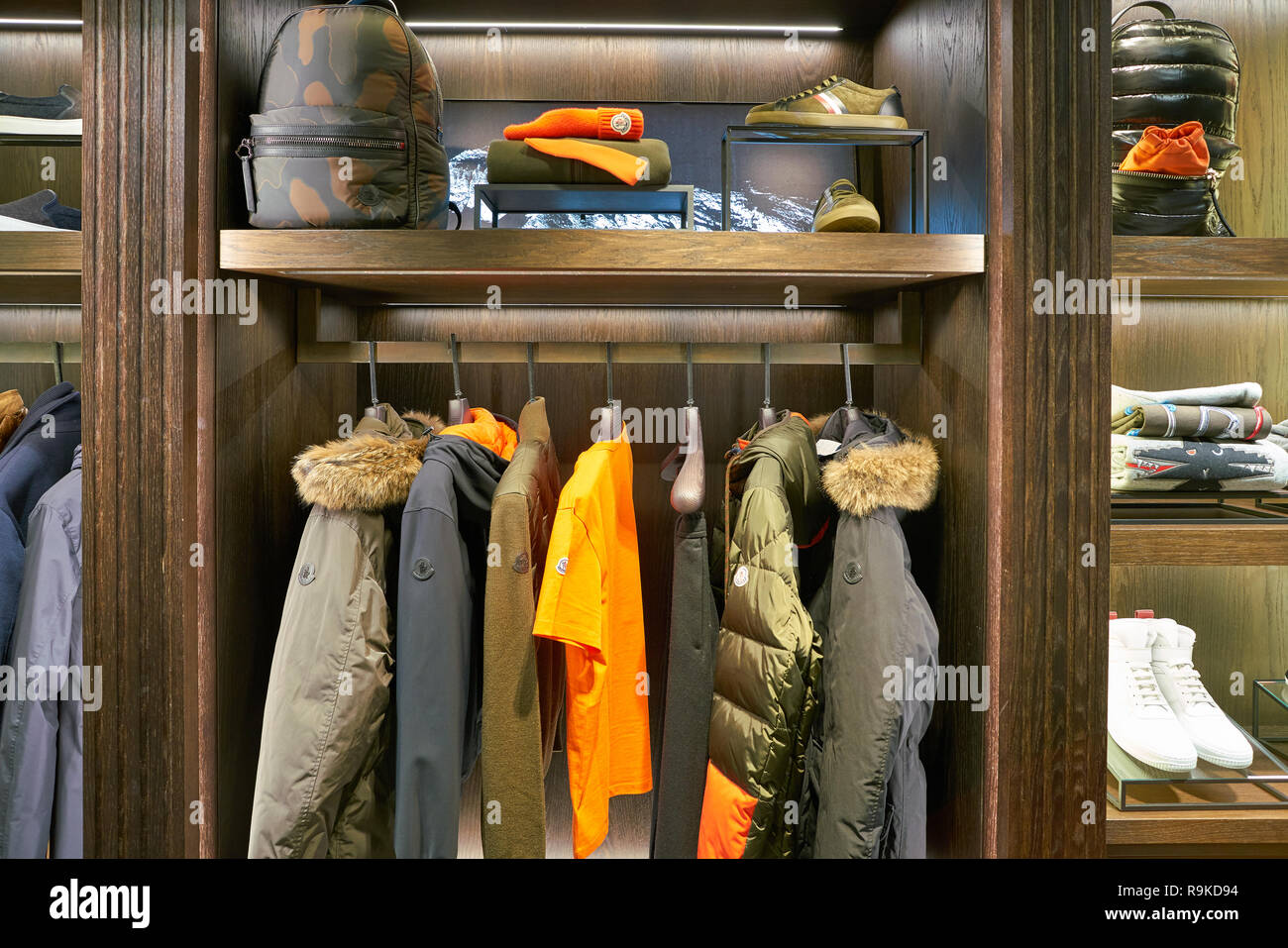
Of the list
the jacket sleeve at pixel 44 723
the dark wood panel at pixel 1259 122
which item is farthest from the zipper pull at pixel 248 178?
the dark wood panel at pixel 1259 122

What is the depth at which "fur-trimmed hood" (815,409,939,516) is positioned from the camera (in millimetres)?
1312

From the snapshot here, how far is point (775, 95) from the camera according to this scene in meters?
1.79

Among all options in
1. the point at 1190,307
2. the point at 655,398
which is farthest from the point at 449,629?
the point at 1190,307

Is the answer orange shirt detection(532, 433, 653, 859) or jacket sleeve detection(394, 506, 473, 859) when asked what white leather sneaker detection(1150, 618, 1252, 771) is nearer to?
orange shirt detection(532, 433, 653, 859)

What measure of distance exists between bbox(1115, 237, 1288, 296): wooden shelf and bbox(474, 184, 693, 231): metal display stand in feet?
2.38

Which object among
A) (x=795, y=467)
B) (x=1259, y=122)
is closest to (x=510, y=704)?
(x=795, y=467)

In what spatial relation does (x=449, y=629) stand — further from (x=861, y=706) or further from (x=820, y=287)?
(x=820, y=287)

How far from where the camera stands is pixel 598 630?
130cm

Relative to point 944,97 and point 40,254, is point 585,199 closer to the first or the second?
point 944,97

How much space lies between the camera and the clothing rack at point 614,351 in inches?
60.1

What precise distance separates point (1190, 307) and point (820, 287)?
83cm

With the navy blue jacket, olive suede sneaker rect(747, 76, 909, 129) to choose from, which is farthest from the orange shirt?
the navy blue jacket

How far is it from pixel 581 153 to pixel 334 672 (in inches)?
38.2

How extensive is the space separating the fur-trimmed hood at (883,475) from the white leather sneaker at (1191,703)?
1.80 ft
